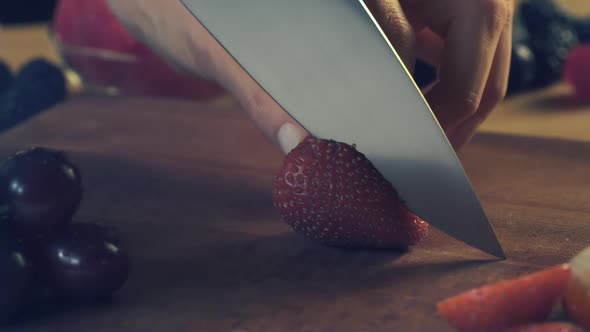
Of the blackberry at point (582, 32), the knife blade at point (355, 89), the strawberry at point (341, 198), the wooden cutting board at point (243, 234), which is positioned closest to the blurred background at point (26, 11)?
the wooden cutting board at point (243, 234)

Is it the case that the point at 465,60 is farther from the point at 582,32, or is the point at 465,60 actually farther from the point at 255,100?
the point at 582,32

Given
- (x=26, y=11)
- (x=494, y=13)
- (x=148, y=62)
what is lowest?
(x=26, y=11)

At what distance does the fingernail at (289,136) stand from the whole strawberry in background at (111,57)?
0.57 meters

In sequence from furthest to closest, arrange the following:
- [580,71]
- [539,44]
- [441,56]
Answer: [539,44] → [580,71] → [441,56]

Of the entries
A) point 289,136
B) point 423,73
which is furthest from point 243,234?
point 423,73

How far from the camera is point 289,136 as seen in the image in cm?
94

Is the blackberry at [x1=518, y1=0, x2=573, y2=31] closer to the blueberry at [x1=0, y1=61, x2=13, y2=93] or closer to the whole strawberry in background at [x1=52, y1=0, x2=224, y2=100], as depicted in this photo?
the whole strawberry in background at [x1=52, y1=0, x2=224, y2=100]

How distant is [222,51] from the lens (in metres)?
1.08

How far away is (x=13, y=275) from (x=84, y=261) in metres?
0.06

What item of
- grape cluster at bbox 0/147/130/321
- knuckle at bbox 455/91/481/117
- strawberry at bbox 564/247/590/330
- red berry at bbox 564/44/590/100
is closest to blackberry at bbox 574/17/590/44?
red berry at bbox 564/44/590/100

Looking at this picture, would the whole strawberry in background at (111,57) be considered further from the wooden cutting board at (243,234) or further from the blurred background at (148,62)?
the wooden cutting board at (243,234)

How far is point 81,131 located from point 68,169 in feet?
1.62

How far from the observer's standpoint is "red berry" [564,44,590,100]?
4.82 feet

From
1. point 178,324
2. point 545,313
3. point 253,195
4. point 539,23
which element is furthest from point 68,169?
point 539,23
